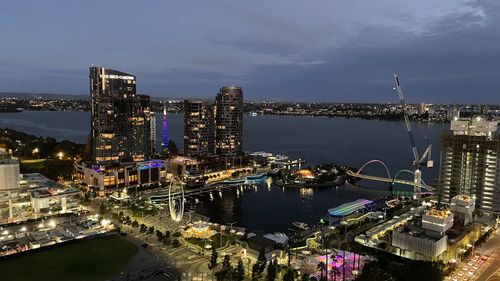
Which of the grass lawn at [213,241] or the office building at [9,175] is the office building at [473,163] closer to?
the grass lawn at [213,241]

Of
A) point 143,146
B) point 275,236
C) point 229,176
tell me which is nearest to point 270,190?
point 229,176

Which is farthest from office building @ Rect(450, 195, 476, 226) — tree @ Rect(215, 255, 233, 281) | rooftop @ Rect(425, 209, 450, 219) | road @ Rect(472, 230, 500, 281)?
tree @ Rect(215, 255, 233, 281)

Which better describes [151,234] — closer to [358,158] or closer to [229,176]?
[229,176]

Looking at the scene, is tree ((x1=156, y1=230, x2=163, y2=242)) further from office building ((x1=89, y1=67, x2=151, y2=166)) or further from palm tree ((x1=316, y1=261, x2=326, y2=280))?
office building ((x1=89, y1=67, x2=151, y2=166))

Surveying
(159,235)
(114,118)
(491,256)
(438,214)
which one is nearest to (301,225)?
(438,214)

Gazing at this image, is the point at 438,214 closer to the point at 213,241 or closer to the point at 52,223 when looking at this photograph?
the point at 213,241

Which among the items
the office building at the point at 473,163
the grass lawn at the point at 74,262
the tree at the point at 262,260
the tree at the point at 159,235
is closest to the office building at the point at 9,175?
the grass lawn at the point at 74,262
